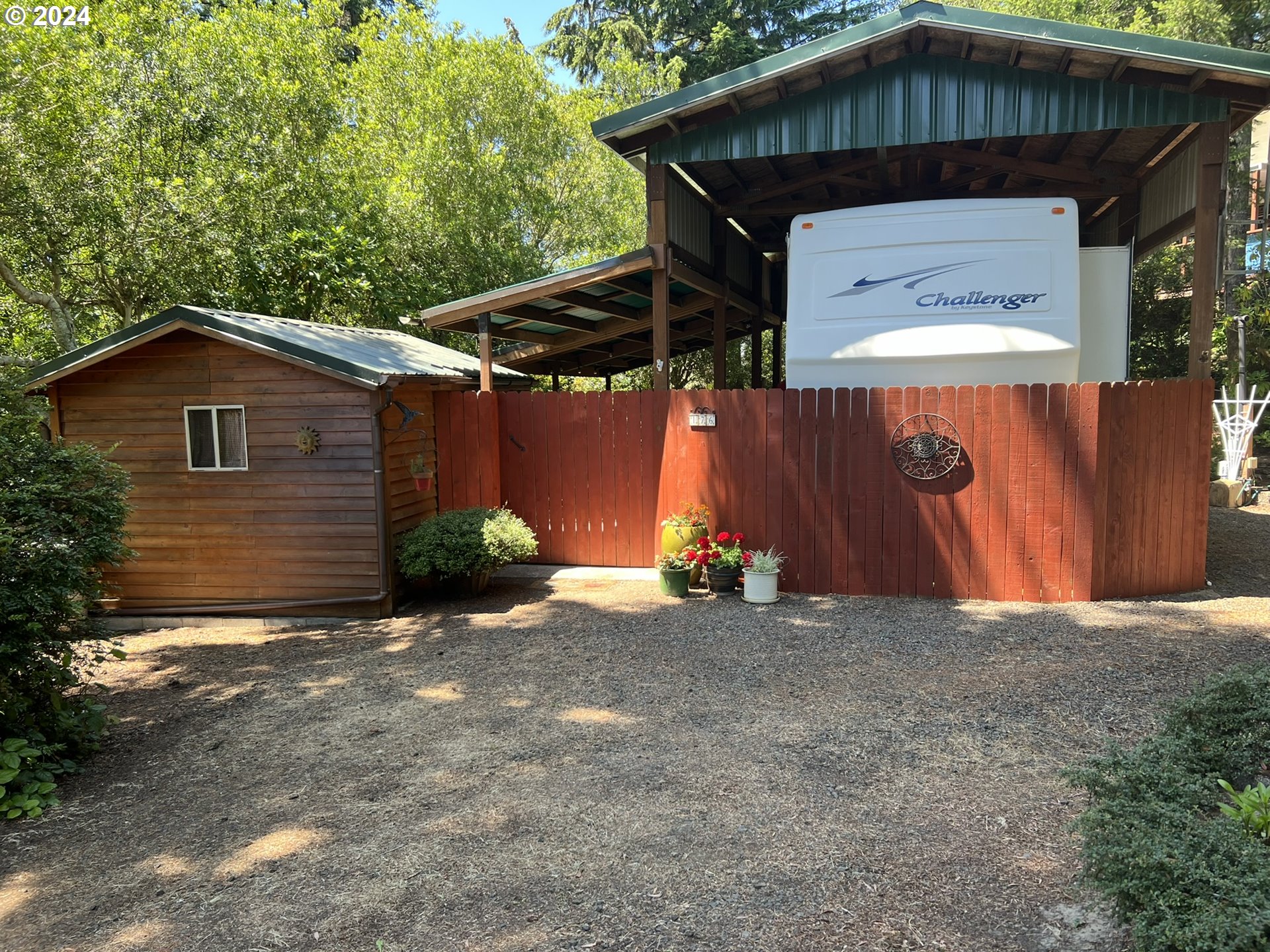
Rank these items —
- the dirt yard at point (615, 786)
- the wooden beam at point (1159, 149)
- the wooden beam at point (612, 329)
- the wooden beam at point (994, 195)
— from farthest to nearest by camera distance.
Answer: the wooden beam at point (612, 329) < the wooden beam at point (994, 195) < the wooden beam at point (1159, 149) < the dirt yard at point (615, 786)

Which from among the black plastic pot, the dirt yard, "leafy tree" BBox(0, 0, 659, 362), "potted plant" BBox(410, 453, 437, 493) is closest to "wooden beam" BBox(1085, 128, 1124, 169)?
the dirt yard

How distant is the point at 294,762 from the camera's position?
175 inches

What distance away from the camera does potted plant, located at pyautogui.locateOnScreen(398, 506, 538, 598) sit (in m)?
7.70

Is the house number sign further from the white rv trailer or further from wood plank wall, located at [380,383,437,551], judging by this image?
wood plank wall, located at [380,383,437,551]

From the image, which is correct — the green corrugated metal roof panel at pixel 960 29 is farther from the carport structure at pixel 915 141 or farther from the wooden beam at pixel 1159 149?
the wooden beam at pixel 1159 149

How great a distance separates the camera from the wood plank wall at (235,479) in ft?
25.0

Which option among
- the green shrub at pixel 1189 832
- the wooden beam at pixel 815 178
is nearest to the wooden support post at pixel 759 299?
the wooden beam at pixel 815 178

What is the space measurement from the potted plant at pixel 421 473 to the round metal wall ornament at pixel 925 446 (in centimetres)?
479

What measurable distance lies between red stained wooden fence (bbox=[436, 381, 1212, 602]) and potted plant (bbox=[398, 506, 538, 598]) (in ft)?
4.50

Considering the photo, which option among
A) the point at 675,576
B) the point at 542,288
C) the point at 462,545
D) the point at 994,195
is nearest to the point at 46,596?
the point at 462,545

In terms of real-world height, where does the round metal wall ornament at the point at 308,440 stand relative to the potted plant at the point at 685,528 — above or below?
above

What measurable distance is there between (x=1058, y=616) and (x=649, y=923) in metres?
5.34

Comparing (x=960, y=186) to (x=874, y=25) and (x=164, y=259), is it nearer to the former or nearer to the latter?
(x=874, y=25)

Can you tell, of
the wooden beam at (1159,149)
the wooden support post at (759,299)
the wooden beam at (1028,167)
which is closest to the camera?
the wooden beam at (1159,149)
